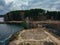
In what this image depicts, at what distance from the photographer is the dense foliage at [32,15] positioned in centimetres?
8025

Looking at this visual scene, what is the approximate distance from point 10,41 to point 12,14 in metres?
59.3

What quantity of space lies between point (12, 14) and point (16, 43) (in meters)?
60.4

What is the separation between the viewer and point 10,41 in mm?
29703

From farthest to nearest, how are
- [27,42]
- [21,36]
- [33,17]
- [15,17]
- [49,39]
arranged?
[15,17]
[33,17]
[21,36]
[49,39]
[27,42]

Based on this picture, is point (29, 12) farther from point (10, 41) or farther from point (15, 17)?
point (10, 41)

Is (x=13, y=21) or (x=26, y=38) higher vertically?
(x=26, y=38)

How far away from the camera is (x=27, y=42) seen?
94.4 feet

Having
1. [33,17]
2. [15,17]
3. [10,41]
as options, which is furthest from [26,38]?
[15,17]

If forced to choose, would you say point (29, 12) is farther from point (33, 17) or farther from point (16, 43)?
point (16, 43)

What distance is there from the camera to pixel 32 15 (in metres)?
82.9

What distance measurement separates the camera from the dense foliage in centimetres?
8025

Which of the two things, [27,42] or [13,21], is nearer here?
[27,42]

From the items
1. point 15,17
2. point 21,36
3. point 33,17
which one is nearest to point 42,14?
point 33,17

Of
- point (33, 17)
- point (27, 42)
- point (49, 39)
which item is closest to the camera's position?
point (27, 42)
